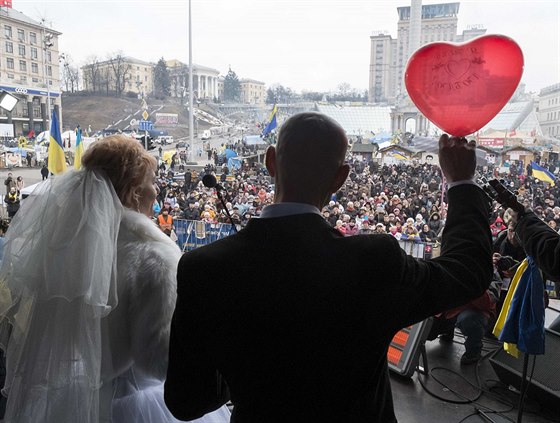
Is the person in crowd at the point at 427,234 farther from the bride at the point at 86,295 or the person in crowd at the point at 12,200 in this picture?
the person in crowd at the point at 12,200

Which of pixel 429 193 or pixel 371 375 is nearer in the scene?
pixel 371 375

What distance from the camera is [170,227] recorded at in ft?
19.3

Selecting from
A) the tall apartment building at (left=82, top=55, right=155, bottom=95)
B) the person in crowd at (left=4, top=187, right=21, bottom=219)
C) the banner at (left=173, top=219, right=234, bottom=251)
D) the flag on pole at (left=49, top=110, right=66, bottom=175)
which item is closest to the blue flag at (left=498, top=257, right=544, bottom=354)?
the banner at (left=173, top=219, right=234, bottom=251)

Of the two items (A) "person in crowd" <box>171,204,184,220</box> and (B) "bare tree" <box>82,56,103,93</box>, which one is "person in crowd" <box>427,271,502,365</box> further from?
(B) "bare tree" <box>82,56,103,93</box>

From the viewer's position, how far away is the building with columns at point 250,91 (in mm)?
29244

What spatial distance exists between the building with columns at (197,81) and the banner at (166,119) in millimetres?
5572

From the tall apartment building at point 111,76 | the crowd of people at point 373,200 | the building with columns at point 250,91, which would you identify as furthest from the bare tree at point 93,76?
the crowd of people at point 373,200

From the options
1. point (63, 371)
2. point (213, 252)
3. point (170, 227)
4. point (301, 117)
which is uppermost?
point (301, 117)

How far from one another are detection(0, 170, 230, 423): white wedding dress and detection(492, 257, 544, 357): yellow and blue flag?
1.40 metres

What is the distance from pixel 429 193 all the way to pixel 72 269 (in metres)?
8.51

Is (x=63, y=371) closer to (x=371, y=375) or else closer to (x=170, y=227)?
(x=371, y=375)

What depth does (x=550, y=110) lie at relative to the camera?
12641 mm

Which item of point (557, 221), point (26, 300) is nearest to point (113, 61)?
point (557, 221)

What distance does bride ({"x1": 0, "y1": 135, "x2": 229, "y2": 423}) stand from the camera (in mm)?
973
